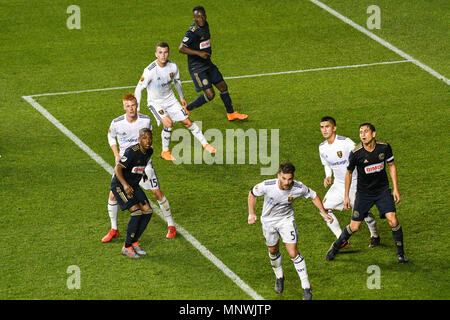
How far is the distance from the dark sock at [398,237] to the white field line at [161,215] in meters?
2.21

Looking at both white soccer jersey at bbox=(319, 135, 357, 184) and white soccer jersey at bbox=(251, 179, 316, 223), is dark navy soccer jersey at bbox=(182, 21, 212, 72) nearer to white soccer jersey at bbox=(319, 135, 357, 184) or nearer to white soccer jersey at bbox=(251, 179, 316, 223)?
white soccer jersey at bbox=(319, 135, 357, 184)

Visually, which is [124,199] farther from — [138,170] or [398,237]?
[398,237]

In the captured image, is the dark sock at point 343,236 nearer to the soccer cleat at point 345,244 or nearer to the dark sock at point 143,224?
the soccer cleat at point 345,244

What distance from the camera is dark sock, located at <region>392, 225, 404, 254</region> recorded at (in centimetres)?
1127

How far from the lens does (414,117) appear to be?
16281mm

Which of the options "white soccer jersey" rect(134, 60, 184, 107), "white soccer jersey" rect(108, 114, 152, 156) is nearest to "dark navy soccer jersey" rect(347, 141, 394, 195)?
"white soccer jersey" rect(108, 114, 152, 156)

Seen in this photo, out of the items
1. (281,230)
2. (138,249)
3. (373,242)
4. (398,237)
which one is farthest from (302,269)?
(138,249)

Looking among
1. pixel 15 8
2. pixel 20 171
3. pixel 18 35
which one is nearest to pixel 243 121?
pixel 20 171

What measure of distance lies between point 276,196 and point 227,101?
622 cm

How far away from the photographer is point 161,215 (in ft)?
43.1

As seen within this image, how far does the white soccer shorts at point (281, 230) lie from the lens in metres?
10.6

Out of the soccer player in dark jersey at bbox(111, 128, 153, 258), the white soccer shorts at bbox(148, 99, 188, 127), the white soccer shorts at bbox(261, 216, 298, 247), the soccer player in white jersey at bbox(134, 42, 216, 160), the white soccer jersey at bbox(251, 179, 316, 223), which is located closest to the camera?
the white soccer jersey at bbox(251, 179, 316, 223)

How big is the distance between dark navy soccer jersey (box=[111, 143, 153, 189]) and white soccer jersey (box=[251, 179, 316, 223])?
189cm

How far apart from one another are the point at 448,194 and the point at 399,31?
28.9ft
